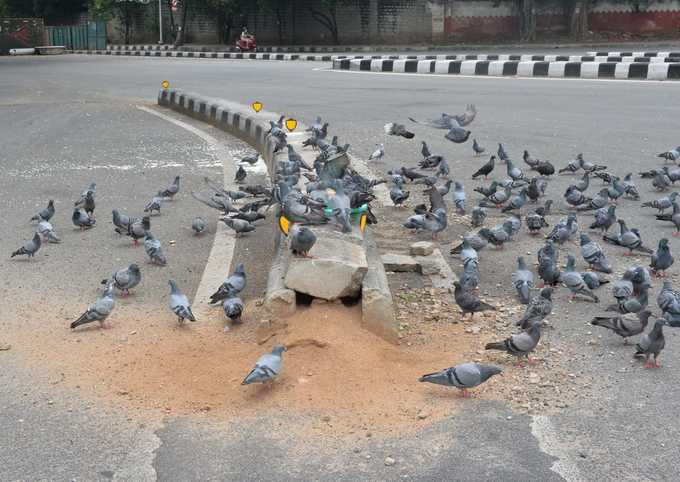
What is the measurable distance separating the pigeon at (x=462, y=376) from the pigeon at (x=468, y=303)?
1.09 metres

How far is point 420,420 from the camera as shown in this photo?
4.07 meters

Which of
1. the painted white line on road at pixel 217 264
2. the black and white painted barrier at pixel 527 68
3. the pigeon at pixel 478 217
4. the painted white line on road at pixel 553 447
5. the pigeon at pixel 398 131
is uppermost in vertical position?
the black and white painted barrier at pixel 527 68

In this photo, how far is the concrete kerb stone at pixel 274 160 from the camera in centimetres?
495

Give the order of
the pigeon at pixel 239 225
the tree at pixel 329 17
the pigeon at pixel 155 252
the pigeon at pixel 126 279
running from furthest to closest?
the tree at pixel 329 17, the pigeon at pixel 239 225, the pigeon at pixel 155 252, the pigeon at pixel 126 279

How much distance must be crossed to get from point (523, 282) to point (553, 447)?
7.07 feet

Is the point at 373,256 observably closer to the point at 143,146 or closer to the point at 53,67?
the point at 143,146

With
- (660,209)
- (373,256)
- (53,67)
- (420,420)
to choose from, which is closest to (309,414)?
(420,420)

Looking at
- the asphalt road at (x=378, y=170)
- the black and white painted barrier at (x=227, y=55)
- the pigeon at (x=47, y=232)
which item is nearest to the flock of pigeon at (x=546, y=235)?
the asphalt road at (x=378, y=170)

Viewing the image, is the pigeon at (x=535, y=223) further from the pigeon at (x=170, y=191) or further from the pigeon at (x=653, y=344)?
the pigeon at (x=170, y=191)

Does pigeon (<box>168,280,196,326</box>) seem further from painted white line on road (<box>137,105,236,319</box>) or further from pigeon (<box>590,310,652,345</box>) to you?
pigeon (<box>590,310,652,345</box>)

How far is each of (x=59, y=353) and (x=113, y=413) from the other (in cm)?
91

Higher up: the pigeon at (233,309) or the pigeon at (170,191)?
the pigeon at (170,191)

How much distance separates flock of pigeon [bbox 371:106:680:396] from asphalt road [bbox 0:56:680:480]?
0.16 metres

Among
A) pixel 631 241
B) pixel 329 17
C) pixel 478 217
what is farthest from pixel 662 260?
pixel 329 17
